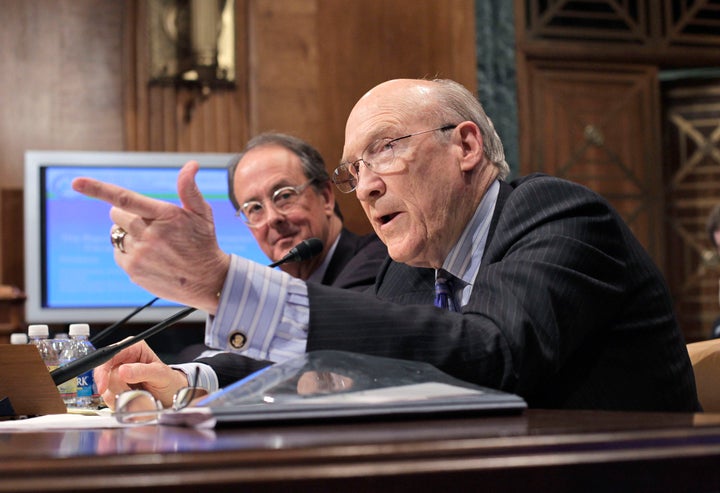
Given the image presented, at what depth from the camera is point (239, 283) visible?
1.12 meters

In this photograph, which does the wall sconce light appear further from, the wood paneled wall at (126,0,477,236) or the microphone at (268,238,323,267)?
the microphone at (268,238,323,267)

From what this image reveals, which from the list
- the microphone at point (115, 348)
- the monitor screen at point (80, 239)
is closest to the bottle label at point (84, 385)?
the microphone at point (115, 348)

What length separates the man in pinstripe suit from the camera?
111 cm

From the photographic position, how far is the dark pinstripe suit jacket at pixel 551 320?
1.16 metres

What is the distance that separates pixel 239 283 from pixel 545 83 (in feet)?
16.0

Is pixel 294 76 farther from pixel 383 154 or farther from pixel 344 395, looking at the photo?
pixel 344 395

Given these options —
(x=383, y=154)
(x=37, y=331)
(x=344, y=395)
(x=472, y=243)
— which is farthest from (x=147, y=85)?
(x=344, y=395)

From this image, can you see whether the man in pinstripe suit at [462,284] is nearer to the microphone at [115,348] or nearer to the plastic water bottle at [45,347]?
the microphone at [115,348]

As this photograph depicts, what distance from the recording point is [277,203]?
9.78 feet

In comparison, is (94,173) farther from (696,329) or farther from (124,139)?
(696,329)

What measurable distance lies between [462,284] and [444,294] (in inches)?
1.5

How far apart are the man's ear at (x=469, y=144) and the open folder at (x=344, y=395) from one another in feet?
2.93

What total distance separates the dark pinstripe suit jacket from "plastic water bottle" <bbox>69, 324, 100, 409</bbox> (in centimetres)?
95

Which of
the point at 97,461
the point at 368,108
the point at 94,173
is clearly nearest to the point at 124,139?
the point at 94,173
